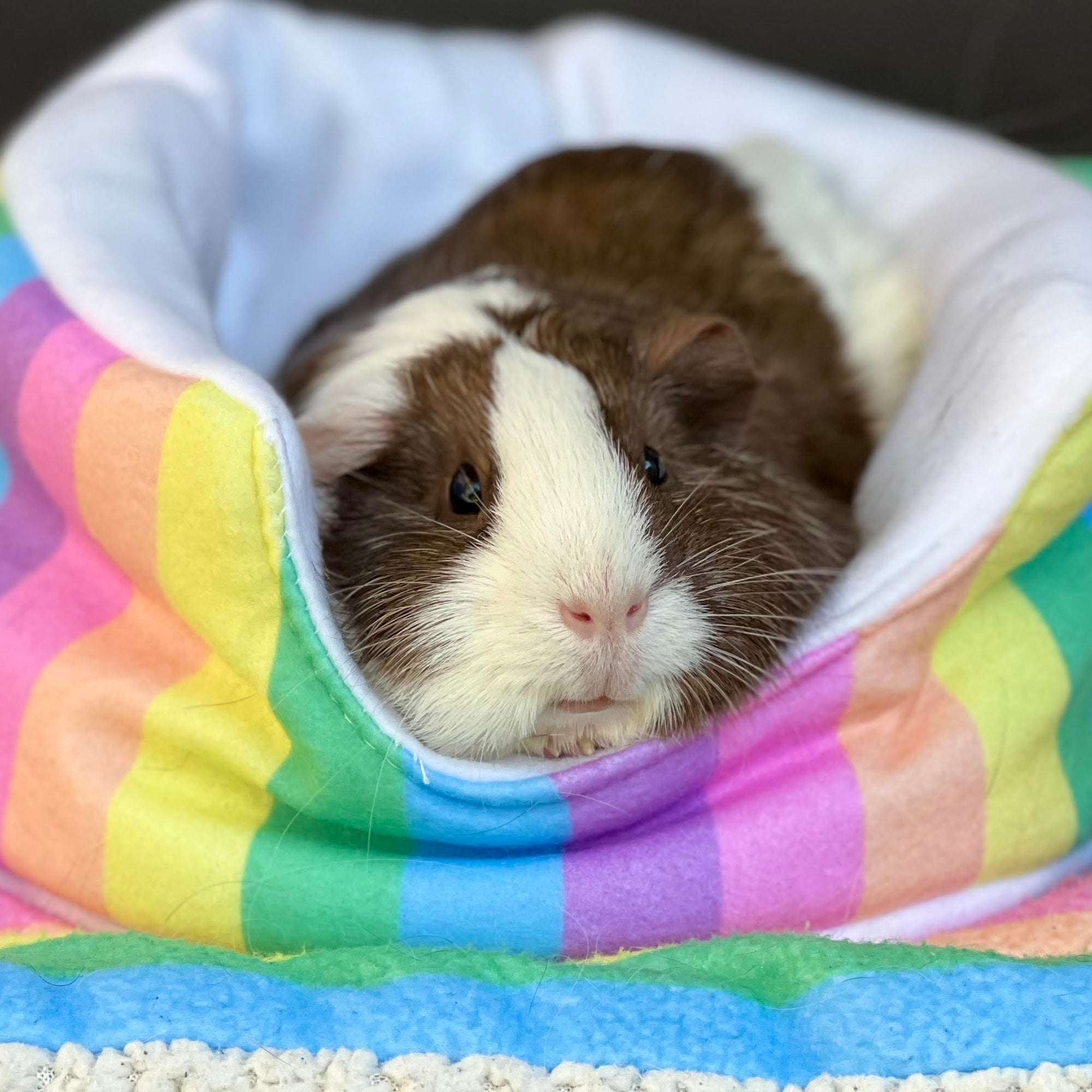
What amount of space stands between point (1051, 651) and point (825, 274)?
976 mm

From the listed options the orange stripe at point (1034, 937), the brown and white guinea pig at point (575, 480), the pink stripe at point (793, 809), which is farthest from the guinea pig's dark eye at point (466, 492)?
the orange stripe at point (1034, 937)

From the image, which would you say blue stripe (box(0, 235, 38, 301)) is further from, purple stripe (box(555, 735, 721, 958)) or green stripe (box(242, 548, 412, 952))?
purple stripe (box(555, 735, 721, 958))

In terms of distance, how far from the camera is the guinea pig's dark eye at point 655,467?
5.17 ft

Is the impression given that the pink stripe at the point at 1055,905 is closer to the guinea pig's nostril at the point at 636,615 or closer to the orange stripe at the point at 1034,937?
the orange stripe at the point at 1034,937

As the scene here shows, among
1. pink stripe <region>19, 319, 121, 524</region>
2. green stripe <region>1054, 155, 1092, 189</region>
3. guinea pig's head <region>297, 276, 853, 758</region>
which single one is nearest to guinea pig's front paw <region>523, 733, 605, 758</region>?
guinea pig's head <region>297, 276, 853, 758</region>

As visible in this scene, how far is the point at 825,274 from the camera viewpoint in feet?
7.77

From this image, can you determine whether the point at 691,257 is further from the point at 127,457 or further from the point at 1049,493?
the point at 127,457

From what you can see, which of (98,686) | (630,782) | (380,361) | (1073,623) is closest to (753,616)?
(630,782)

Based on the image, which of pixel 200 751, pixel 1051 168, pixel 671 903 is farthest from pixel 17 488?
pixel 1051 168

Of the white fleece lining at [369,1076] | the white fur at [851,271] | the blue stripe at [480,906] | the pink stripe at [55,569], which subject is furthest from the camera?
the white fur at [851,271]

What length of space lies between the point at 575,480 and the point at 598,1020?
54 centimetres

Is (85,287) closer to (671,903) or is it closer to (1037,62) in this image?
(671,903)

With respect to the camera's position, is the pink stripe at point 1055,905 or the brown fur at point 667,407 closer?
the brown fur at point 667,407

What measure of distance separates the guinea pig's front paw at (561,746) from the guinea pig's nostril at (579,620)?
19cm
